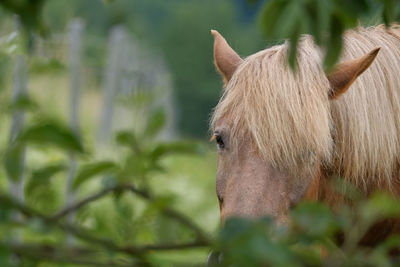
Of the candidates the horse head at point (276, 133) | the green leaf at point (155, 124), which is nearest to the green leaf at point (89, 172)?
the green leaf at point (155, 124)

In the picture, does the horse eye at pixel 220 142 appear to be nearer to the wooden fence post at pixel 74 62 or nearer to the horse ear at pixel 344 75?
the horse ear at pixel 344 75

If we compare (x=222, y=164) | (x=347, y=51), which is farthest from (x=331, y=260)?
(x=347, y=51)

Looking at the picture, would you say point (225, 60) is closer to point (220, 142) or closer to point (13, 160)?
point (220, 142)

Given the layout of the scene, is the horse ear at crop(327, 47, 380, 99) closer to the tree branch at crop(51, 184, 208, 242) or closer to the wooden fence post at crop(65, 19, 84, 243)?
the tree branch at crop(51, 184, 208, 242)

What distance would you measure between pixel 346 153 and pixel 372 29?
0.84 m

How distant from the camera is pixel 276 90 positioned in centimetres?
279

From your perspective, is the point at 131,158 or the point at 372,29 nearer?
the point at 131,158

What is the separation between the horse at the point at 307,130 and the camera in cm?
266

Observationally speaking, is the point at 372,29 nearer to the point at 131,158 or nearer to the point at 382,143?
the point at 382,143

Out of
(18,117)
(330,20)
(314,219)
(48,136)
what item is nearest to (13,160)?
(48,136)

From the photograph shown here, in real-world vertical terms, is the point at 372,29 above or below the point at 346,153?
above

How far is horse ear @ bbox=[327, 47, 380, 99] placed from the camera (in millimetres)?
Result: 2839

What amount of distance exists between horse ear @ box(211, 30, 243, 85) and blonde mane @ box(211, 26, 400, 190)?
29 centimetres

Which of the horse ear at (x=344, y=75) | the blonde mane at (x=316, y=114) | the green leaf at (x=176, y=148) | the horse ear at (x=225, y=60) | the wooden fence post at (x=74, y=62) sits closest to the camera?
the green leaf at (x=176, y=148)
